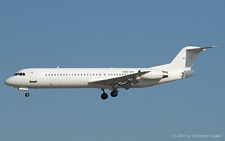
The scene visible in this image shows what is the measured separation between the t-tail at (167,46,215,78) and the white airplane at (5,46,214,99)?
663 mm

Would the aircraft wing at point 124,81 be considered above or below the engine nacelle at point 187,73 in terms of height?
below

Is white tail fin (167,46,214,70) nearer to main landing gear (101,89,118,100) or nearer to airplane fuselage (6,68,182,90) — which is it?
airplane fuselage (6,68,182,90)

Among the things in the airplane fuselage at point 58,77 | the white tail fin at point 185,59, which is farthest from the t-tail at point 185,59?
the airplane fuselage at point 58,77

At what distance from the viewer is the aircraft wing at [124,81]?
4775 cm

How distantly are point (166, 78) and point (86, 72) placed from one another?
26.8 feet

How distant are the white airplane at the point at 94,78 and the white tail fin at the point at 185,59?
0.72 metres

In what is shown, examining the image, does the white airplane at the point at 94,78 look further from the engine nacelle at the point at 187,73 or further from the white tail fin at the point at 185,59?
the white tail fin at the point at 185,59

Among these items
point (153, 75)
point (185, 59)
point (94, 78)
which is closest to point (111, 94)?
point (94, 78)

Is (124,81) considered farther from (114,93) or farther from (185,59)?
(185,59)

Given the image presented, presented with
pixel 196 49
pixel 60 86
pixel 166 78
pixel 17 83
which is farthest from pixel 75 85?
pixel 196 49

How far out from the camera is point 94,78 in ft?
161

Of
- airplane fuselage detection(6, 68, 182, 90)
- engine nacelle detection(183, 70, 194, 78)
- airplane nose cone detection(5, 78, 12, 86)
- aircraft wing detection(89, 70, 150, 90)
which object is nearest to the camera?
aircraft wing detection(89, 70, 150, 90)

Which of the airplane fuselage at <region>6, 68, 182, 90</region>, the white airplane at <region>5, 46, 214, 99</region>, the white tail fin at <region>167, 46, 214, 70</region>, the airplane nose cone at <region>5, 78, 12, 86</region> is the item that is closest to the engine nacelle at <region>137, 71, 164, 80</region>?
the white airplane at <region>5, 46, 214, 99</region>

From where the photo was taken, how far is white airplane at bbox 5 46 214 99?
47.9m
